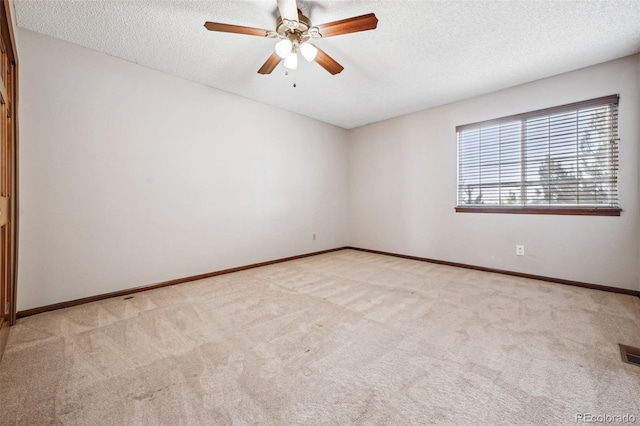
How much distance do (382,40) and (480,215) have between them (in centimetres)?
278

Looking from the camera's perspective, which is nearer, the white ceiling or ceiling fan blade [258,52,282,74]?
the white ceiling

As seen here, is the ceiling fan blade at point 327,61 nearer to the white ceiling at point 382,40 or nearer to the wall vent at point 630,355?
the white ceiling at point 382,40

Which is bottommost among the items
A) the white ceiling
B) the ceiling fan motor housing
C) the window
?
the window

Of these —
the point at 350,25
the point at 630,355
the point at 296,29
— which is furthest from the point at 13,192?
the point at 630,355

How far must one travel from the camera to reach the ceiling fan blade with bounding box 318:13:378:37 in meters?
1.83

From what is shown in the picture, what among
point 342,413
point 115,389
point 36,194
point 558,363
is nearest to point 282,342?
point 342,413

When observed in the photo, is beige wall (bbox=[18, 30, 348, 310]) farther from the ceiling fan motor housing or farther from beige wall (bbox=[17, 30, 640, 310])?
the ceiling fan motor housing

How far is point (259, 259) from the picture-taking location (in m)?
4.10

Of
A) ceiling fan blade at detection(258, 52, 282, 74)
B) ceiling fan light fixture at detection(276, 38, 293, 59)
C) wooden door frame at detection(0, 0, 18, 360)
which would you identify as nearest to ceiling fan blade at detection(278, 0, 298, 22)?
ceiling fan light fixture at detection(276, 38, 293, 59)

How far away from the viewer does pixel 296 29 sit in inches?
82.4

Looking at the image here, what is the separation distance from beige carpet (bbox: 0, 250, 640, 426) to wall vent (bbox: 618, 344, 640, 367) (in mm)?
64

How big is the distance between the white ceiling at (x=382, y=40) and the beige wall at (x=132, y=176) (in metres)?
0.32

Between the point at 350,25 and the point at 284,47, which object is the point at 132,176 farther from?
the point at 350,25

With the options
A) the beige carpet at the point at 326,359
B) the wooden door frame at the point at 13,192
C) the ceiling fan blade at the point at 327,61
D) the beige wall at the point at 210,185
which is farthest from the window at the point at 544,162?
the wooden door frame at the point at 13,192
